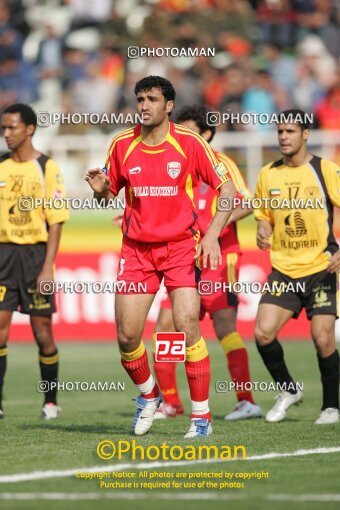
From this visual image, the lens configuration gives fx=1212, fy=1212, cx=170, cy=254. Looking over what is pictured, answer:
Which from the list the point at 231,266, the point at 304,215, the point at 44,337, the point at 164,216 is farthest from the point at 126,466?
the point at 231,266

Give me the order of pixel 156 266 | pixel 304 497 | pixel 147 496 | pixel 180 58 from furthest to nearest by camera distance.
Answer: pixel 180 58
pixel 156 266
pixel 147 496
pixel 304 497

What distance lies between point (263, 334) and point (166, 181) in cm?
205

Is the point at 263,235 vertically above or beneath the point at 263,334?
above

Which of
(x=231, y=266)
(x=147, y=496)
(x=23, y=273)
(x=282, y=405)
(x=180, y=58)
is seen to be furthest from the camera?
(x=180, y=58)

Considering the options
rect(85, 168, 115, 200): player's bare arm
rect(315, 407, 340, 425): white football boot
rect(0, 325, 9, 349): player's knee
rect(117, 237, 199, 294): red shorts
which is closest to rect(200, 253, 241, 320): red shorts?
rect(315, 407, 340, 425): white football boot

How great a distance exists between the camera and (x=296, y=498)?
256 inches

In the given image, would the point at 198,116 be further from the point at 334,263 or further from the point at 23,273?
the point at 23,273

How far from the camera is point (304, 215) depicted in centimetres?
1043

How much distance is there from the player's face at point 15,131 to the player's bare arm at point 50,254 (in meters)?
0.83

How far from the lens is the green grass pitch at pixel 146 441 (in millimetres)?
6527

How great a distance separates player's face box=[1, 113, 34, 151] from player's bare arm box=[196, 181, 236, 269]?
271 centimetres

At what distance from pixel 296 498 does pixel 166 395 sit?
5024 mm

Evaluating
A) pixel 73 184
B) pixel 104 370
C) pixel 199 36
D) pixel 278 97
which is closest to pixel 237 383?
pixel 104 370

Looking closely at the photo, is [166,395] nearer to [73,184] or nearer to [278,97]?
[73,184]
